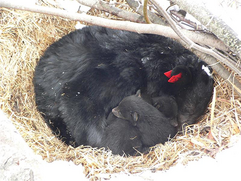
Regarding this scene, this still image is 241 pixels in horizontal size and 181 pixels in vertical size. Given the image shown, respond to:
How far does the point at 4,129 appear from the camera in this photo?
192 cm

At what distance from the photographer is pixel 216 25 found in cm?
210

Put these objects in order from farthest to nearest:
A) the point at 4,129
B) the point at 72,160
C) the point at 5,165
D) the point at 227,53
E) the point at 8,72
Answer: the point at 8,72 → the point at 72,160 → the point at 227,53 → the point at 4,129 → the point at 5,165

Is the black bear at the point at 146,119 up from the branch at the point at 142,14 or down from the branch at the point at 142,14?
down

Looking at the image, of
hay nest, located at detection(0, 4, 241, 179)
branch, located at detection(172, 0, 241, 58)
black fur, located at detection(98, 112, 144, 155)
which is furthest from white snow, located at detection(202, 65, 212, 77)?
black fur, located at detection(98, 112, 144, 155)

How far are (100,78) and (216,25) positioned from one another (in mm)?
1406

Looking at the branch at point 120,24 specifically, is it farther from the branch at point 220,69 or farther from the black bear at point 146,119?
the black bear at point 146,119

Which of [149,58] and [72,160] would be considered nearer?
[72,160]

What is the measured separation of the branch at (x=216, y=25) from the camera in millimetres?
2047

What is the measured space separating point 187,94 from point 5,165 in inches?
79.3

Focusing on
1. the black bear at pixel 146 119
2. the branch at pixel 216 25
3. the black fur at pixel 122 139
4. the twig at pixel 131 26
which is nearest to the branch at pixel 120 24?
the twig at pixel 131 26

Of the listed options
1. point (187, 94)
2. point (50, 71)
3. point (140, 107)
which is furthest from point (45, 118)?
point (187, 94)

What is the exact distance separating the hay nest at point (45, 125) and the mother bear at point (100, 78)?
171 millimetres

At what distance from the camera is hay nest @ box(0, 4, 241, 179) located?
247 cm

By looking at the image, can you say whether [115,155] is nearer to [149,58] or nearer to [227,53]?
[149,58]
